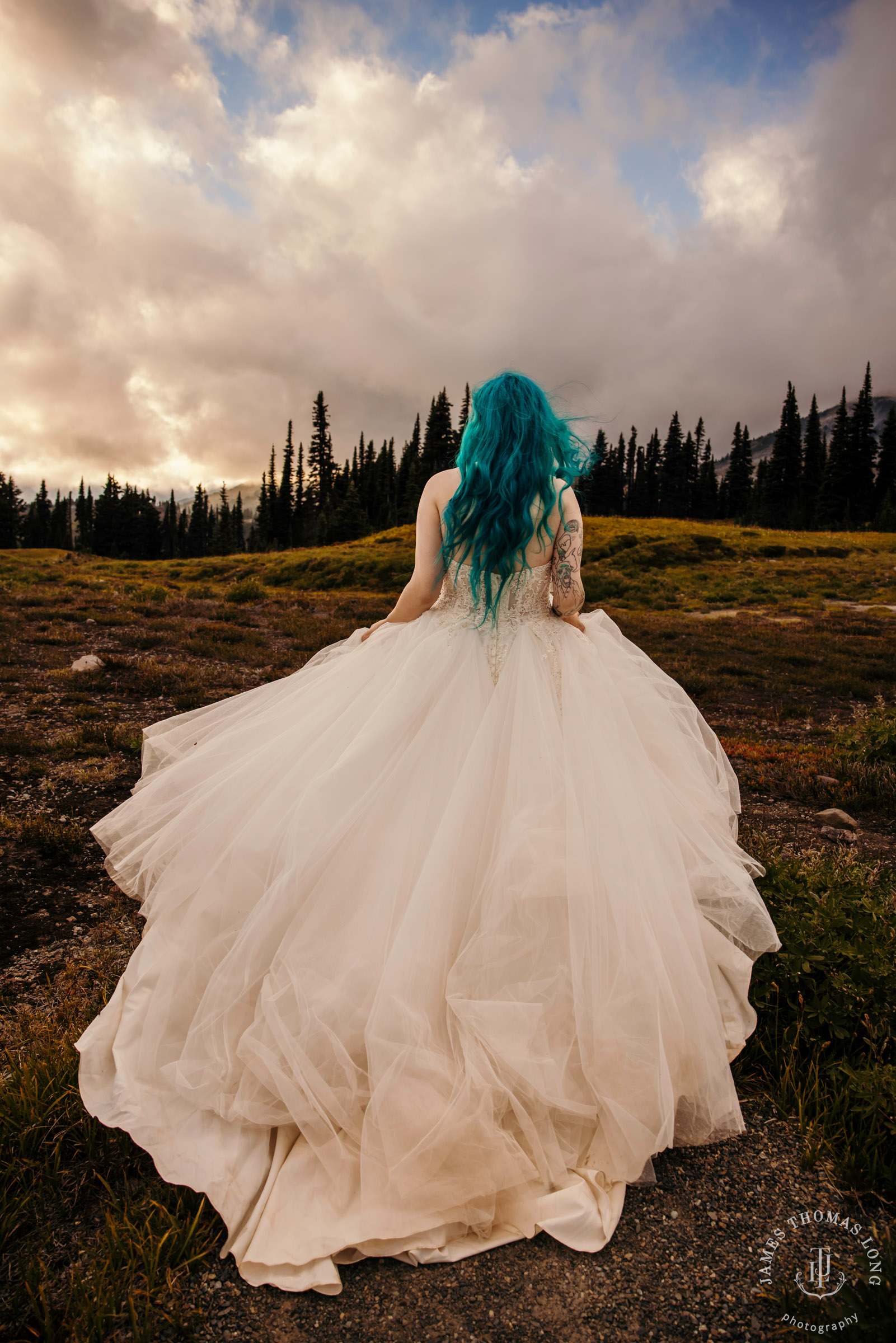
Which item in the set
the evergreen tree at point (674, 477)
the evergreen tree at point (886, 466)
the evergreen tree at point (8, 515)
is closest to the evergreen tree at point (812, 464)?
the evergreen tree at point (886, 466)

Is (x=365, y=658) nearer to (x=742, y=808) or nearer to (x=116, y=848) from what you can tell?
(x=116, y=848)

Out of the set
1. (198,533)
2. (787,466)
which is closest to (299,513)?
(198,533)

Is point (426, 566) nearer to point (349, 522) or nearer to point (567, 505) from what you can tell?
point (567, 505)

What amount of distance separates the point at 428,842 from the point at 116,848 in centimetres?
199

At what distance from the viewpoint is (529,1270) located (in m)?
2.25

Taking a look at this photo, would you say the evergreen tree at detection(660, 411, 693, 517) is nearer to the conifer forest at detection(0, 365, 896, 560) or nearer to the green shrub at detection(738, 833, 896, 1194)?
the conifer forest at detection(0, 365, 896, 560)

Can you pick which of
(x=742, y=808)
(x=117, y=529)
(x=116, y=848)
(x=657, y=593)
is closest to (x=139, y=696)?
(x=116, y=848)

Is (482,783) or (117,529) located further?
(117,529)

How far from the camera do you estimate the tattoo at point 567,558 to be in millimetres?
3973

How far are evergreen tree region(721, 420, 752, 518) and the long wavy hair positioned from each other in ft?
280

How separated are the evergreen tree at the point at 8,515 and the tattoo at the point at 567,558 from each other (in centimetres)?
8412

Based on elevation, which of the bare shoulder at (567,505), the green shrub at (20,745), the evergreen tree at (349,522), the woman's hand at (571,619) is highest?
the evergreen tree at (349,522)

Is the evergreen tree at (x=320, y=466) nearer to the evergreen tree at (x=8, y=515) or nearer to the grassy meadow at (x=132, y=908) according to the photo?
the evergreen tree at (x=8, y=515)

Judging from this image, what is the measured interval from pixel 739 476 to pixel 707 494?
4439mm
